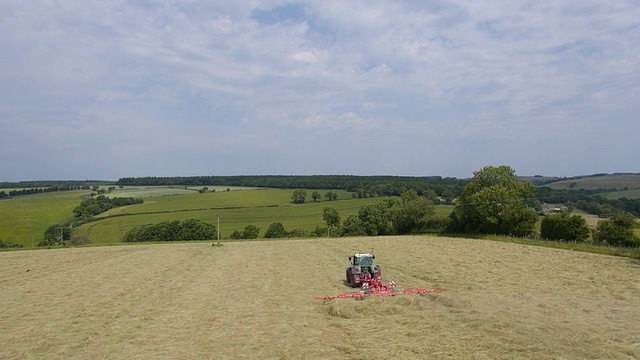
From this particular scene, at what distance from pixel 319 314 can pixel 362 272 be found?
243 inches

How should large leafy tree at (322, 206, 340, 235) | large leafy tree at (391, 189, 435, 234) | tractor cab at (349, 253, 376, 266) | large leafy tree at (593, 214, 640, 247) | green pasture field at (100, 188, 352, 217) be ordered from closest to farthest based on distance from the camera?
tractor cab at (349, 253, 376, 266) < large leafy tree at (593, 214, 640, 247) < large leafy tree at (391, 189, 435, 234) < large leafy tree at (322, 206, 340, 235) < green pasture field at (100, 188, 352, 217)

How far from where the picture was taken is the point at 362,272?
2202 cm

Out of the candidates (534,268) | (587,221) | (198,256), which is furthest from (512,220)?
(198,256)

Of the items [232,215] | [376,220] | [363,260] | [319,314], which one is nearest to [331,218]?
[376,220]

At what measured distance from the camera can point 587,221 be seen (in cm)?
5131

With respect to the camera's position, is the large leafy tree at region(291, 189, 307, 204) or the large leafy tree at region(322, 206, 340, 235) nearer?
the large leafy tree at region(322, 206, 340, 235)

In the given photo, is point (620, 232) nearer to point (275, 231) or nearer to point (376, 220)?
point (376, 220)

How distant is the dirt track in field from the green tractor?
0.93m

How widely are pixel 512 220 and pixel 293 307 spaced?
154ft

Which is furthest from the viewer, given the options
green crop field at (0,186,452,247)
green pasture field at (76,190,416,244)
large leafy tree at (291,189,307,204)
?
large leafy tree at (291,189,307,204)

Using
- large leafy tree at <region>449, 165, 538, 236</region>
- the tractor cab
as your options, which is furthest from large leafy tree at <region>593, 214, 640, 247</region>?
the tractor cab

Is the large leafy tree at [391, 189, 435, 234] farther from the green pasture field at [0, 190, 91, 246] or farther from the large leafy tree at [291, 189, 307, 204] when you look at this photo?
Answer: the green pasture field at [0, 190, 91, 246]

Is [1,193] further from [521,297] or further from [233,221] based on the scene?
[521,297]

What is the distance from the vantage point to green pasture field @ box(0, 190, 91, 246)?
3310 inches
